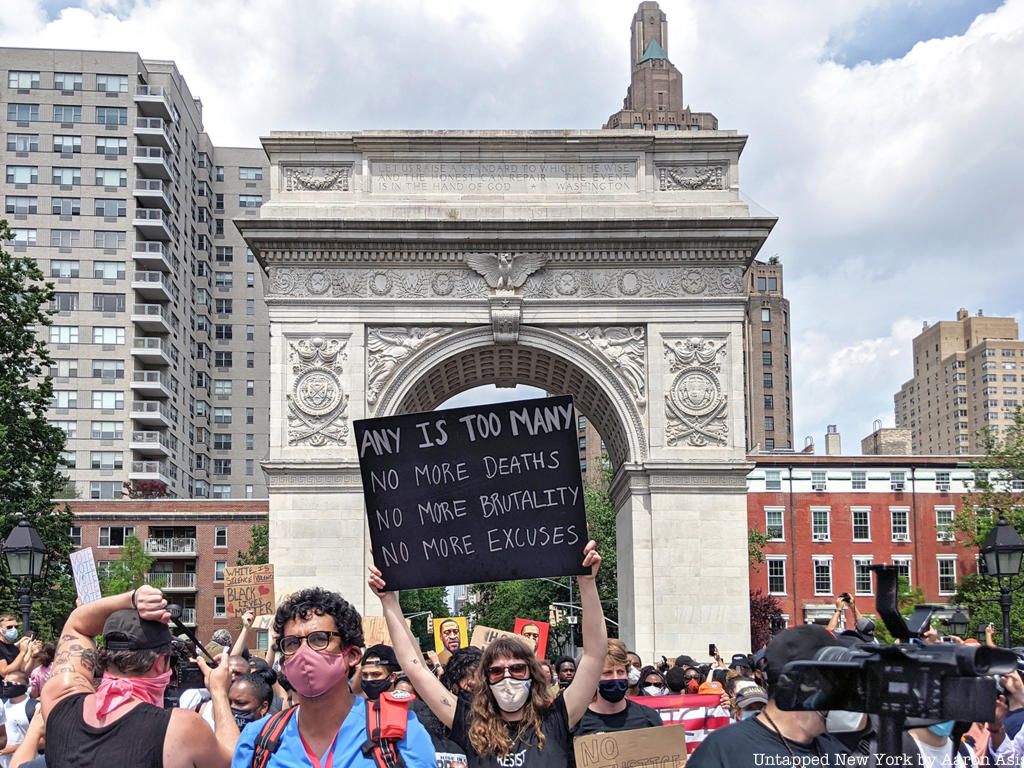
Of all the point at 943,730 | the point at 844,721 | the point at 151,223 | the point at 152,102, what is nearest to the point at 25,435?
the point at 943,730

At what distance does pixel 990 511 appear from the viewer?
5062cm

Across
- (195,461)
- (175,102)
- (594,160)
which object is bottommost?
(195,461)

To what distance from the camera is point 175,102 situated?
8075 cm

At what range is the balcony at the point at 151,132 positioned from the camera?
7588 centimetres

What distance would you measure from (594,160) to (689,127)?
84.4 m

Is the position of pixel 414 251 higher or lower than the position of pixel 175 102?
lower

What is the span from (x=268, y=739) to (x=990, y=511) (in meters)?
50.0

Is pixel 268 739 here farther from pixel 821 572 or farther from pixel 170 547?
pixel 170 547

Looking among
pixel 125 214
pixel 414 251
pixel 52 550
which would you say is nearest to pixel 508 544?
pixel 414 251

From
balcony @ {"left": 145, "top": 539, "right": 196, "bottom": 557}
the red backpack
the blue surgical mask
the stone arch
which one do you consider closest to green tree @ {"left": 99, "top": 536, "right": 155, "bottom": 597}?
balcony @ {"left": 145, "top": 539, "right": 196, "bottom": 557}

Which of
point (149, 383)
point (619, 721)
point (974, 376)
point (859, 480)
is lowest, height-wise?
point (619, 721)

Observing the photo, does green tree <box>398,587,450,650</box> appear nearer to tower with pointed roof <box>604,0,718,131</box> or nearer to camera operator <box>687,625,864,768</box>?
tower with pointed roof <box>604,0,718,131</box>

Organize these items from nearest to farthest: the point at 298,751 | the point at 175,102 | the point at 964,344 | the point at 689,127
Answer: the point at 298,751
the point at 175,102
the point at 689,127
the point at 964,344

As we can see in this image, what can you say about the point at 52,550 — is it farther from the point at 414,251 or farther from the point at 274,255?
the point at 414,251
